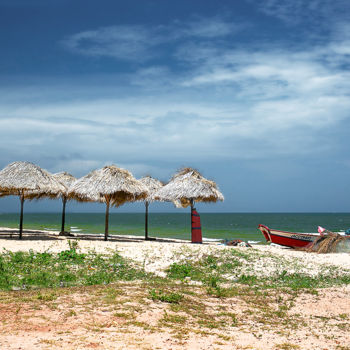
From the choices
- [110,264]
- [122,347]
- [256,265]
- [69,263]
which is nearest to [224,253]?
[256,265]

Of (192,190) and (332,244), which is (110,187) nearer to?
(192,190)

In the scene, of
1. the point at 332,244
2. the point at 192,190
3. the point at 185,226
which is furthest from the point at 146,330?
the point at 185,226

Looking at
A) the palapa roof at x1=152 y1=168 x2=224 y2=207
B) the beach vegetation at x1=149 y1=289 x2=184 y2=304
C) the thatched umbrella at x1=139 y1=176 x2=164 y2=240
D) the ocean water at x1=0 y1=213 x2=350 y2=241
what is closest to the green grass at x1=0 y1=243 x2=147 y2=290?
the beach vegetation at x1=149 y1=289 x2=184 y2=304

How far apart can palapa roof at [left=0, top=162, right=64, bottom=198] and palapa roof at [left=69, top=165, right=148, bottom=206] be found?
987 mm

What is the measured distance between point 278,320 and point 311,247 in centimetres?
1185

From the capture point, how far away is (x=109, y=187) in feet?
A: 53.4

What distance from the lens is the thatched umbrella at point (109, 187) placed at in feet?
53.5

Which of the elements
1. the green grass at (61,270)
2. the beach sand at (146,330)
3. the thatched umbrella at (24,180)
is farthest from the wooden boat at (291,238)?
the beach sand at (146,330)

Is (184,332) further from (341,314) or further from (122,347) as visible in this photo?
(341,314)

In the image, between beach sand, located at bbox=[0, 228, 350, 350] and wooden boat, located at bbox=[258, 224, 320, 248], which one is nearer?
beach sand, located at bbox=[0, 228, 350, 350]

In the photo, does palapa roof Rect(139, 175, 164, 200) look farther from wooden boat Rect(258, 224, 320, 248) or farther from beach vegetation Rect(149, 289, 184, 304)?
beach vegetation Rect(149, 289, 184, 304)

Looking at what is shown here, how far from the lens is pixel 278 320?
593cm

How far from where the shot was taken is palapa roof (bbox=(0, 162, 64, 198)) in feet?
50.1

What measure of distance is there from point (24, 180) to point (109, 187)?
3.31 m
